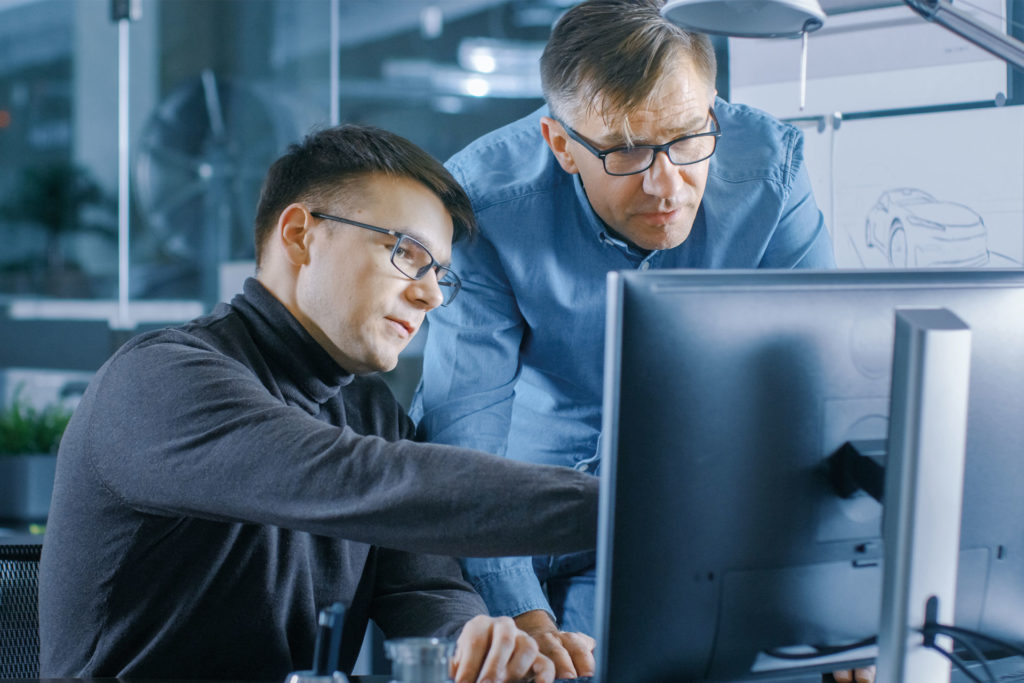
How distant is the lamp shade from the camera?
131cm

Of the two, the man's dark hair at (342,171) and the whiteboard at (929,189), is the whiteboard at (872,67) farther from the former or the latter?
the man's dark hair at (342,171)

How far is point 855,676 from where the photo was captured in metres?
1.16

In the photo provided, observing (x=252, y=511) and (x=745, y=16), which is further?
(x=745, y=16)

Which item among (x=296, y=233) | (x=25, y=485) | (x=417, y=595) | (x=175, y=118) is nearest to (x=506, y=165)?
(x=296, y=233)

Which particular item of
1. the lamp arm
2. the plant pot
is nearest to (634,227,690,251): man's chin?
the lamp arm

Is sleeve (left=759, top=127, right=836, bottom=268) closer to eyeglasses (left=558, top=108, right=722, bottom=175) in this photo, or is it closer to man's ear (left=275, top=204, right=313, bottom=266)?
eyeglasses (left=558, top=108, right=722, bottom=175)

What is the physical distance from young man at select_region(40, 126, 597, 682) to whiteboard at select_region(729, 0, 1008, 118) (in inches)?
33.9

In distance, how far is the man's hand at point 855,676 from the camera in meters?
1.16

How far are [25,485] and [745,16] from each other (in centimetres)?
228

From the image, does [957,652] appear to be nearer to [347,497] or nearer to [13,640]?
[347,497]

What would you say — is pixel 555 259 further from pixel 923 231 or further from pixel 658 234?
pixel 923 231

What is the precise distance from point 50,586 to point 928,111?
5.19ft

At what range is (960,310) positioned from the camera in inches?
36.4

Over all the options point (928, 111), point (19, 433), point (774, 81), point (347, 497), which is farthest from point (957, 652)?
point (19, 433)
